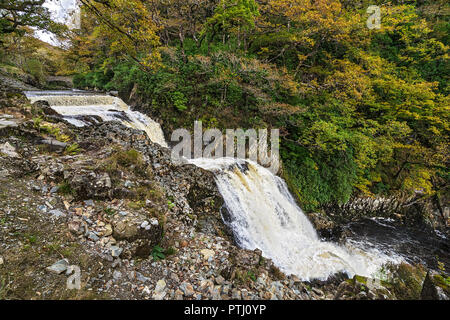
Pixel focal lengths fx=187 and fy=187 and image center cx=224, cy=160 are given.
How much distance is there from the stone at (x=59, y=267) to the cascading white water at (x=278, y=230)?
161 inches

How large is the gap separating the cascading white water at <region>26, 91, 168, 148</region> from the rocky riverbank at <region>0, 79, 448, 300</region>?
2.62 m

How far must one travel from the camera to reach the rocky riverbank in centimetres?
261

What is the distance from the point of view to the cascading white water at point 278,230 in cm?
603

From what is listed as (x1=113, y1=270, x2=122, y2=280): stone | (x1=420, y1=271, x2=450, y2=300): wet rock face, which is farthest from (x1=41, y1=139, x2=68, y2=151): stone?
(x1=420, y1=271, x2=450, y2=300): wet rock face

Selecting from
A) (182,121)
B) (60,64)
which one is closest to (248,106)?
(182,121)

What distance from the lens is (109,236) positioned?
10.7 feet

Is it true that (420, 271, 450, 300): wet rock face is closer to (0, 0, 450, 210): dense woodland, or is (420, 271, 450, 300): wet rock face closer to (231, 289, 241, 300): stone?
(231, 289, 241, 300): stone

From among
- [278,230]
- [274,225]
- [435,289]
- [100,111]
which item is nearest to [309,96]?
[274,225]

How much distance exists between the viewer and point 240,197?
22.0ft

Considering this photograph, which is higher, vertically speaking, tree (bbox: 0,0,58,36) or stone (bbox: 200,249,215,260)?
tree (bbox: 0,0,58,36)

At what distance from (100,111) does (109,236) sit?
7769mm

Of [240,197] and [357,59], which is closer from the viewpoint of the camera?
[240,197]
